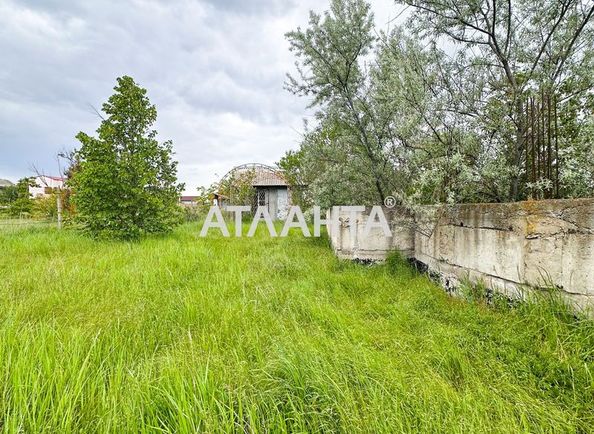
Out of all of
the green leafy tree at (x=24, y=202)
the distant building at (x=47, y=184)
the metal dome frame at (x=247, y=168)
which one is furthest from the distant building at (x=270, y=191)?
the green leafy tree at (x=24, y=202)

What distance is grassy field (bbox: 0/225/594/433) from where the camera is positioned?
1.33 metres

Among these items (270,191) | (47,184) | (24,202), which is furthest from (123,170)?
(270,191)

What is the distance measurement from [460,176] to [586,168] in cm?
105

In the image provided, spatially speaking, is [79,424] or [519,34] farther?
[519,34]

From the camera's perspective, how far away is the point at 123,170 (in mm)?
6938

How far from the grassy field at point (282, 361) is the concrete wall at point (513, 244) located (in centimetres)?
27

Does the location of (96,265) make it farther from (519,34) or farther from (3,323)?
(519,34)

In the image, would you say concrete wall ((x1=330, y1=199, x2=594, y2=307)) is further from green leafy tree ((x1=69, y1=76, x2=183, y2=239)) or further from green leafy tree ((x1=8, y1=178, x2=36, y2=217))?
green leafy tree ((x1=8, y1=178, x2=36, y2=217))

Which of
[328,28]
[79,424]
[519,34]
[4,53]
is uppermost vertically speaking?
[4,53]

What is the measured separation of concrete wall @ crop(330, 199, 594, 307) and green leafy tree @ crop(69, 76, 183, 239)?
6713 mm

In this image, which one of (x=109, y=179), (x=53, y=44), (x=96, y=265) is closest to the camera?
(x=96, y=265)

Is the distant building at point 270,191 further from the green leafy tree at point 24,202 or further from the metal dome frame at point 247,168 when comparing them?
the green leafy tree at point 24,202

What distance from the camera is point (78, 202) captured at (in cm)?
687

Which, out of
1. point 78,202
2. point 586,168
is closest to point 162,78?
point 78,202
